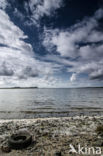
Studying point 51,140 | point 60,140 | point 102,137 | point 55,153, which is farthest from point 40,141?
point 102,137

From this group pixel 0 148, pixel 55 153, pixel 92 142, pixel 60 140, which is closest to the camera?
pixel 55 153

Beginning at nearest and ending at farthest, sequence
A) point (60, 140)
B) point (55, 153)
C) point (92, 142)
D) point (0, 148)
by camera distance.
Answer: point (55, 153)
point (0, 148)
point (92, 142)
point (60, 140)

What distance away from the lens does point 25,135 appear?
289 inches

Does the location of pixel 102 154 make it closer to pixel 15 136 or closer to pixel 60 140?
pixel 60 140

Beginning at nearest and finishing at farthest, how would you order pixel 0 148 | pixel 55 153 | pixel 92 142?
pixel 55 153 → pixel 0 148 → pixel 92 142

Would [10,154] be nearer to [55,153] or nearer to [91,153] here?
[55,153]

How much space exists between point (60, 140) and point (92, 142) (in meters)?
2.00

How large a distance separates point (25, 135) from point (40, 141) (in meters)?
1.12

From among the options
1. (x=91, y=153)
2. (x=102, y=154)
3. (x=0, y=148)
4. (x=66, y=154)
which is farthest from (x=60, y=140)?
(x=0, y=148)

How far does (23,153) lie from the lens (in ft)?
18.6

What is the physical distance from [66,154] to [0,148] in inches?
150

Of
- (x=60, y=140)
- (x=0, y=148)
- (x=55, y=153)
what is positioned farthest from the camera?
(x=60, y=140)

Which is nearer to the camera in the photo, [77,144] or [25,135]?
[77,144]

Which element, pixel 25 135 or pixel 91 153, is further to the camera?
pixel 25 135
